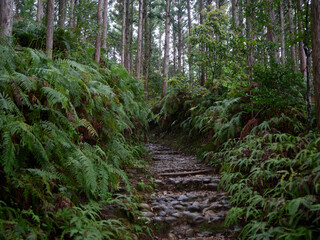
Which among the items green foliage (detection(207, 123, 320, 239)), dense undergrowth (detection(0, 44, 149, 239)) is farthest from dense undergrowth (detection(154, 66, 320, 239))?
dense undergrowth (detection(0, 44, 149, 239))

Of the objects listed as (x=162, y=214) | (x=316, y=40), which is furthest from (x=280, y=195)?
(x=316, y=40)

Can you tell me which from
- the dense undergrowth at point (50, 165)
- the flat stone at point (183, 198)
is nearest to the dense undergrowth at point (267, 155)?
the flat stone at point (183, 198)

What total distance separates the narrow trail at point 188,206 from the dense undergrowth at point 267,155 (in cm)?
22

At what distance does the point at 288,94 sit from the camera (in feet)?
17.1

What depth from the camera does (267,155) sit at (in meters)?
3.85

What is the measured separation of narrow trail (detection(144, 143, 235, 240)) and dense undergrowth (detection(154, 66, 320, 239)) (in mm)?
220

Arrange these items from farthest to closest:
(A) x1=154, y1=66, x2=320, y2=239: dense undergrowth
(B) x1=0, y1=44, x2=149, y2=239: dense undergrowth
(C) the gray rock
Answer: (C) the gray rock
(A) x1=154, y1=66, x2=320, y2=239: dense undergrowth
(B) x1=0, y1=44, x2=149, y2=239: dense undergrowth

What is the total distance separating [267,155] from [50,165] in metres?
3.30

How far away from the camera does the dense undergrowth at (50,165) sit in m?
2.24

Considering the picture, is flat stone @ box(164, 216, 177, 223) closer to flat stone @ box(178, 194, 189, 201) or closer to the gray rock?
the gray rock

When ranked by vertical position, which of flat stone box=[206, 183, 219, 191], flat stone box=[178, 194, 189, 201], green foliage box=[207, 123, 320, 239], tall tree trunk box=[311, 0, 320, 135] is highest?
tall tree trunk box=[311, 0, 320, 135]

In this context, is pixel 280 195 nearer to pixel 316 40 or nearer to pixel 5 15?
pixel 316 40

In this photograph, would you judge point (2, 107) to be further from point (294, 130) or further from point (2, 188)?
point (294, 130)

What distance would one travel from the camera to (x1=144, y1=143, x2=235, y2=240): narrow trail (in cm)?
315
